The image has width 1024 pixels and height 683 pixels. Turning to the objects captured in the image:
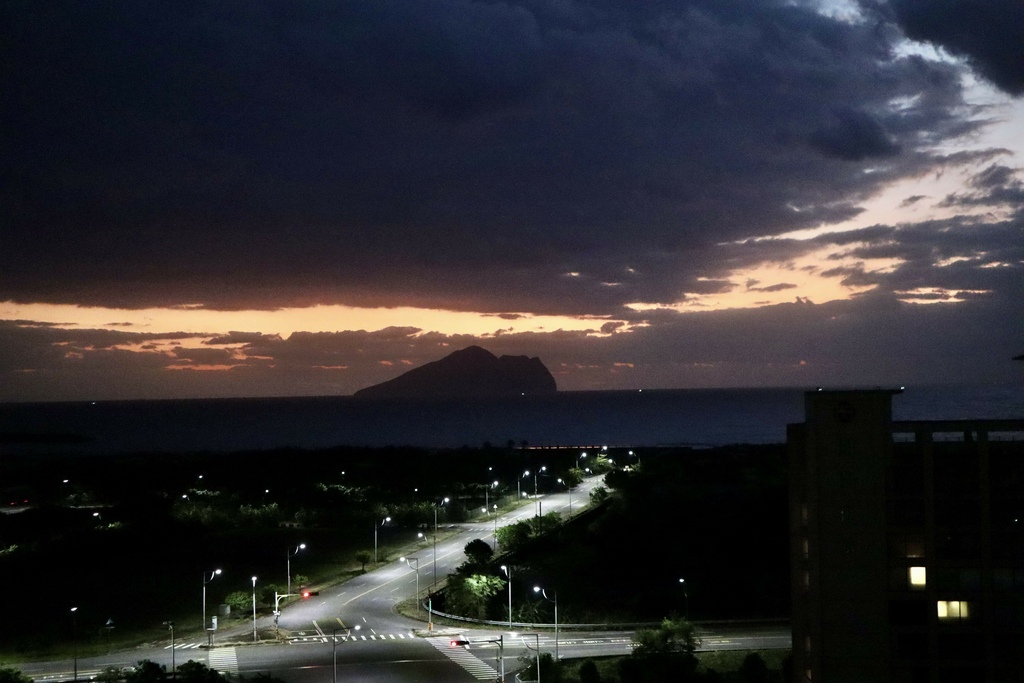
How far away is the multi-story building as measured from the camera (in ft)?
116

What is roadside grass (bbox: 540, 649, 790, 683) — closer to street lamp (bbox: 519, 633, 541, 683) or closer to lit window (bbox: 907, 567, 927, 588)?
street lamp (bbox: 519, 633, 541, 683)

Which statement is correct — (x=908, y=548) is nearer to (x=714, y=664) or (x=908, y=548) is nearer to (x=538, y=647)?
(x=714, y=664)

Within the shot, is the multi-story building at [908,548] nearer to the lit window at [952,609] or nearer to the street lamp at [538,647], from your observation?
the lit window at [952,609]

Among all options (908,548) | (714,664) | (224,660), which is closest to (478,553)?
(224,660)

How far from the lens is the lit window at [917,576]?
35938 millimetres

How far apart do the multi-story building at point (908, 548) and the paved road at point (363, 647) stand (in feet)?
48.3

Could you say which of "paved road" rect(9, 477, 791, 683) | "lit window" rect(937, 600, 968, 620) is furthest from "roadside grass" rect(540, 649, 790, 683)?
"lit window" rect(937, 600, 968, 620)

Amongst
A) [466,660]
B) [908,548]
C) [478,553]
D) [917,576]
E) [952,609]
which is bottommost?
[466,660]

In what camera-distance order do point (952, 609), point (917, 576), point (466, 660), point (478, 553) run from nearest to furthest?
point (952, 609) < point (917, 576) < point (466, 660) < point (478, 553)

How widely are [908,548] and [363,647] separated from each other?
27570mm

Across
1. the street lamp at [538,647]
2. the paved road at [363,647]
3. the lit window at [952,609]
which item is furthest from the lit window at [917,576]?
the street lamp at [538,647]

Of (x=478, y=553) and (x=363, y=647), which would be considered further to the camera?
(x=478, y=553)

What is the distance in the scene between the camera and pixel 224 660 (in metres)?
47.4

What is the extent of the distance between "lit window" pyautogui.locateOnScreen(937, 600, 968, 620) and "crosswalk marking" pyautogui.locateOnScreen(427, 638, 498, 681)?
19.4 m
